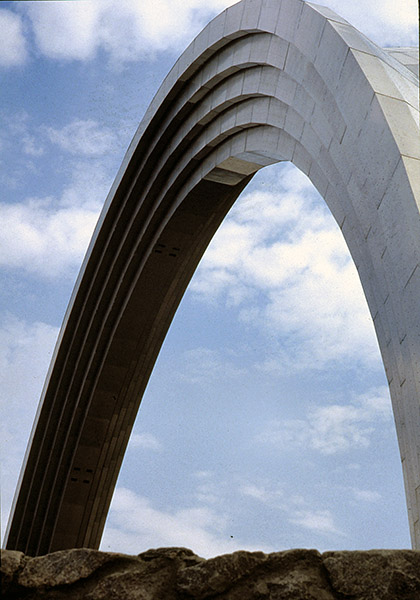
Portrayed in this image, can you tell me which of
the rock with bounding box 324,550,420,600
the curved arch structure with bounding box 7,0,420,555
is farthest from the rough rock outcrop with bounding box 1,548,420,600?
the curved arch structure with bounding box 7,0,420,555

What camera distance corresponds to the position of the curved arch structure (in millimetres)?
7227

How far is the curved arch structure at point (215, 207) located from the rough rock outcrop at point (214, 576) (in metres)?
3.44

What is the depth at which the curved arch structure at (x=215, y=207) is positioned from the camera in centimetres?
723

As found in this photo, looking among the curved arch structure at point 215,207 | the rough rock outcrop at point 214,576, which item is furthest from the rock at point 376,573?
the curved arch structure at point 215,207

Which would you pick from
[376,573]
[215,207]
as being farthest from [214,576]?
[215,207]

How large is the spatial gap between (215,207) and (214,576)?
13.4 m

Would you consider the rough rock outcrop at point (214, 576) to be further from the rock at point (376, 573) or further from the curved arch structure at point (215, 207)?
the curved arch structure at point (215, 207)

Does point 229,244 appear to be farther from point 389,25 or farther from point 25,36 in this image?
point 389,25

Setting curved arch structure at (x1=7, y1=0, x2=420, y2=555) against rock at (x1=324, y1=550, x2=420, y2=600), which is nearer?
rock at (x1=324, y1=550, x2=420, y2=600)

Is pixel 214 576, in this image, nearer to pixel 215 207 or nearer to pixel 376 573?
pixel 376 573

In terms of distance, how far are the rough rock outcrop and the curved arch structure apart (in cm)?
344

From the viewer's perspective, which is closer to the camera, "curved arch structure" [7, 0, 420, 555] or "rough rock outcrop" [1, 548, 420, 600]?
"rough rock outcrop" [1, 548, 420, 600]

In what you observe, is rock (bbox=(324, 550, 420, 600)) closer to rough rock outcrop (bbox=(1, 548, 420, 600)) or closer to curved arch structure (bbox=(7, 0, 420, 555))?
rough rock outcrop (bbox=(1, 548, 420, 600))

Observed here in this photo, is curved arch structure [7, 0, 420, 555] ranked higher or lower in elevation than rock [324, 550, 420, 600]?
higher
